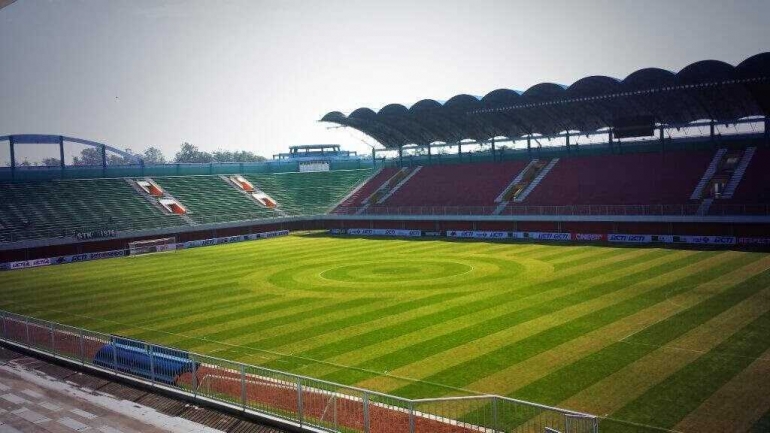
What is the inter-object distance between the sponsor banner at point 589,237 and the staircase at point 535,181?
861cm

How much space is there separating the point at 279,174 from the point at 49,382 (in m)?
64.3

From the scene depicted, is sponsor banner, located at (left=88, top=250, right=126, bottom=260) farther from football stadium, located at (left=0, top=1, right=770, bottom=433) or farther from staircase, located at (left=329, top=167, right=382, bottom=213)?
staircase, located at (left=329, top=167, right=382, bottom=213)

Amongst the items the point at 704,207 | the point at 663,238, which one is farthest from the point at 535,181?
the point at 704,207

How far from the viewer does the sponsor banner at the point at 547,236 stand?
52.0 meters

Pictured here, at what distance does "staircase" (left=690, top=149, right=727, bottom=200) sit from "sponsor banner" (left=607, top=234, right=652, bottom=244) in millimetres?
5640

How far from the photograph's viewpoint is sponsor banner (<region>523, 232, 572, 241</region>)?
171 feet

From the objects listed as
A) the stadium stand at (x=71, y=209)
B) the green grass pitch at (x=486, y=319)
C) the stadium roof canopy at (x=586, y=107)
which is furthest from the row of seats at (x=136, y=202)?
the stadium roof canopy at (x=586, y=107)

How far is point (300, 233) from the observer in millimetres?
68500

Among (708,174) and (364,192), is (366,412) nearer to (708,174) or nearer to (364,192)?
(708,174)

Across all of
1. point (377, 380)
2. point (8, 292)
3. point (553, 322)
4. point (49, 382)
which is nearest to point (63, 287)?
point (8, 292)

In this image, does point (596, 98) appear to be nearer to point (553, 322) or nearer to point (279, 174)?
point (553, 322)

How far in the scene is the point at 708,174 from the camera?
5094cm

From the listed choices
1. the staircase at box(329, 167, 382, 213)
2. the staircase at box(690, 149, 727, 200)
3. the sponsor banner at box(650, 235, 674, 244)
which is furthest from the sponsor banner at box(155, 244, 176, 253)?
the staircase at box(690, 149, 727, 200)

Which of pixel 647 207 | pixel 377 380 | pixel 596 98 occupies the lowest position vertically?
pixel 377 380
